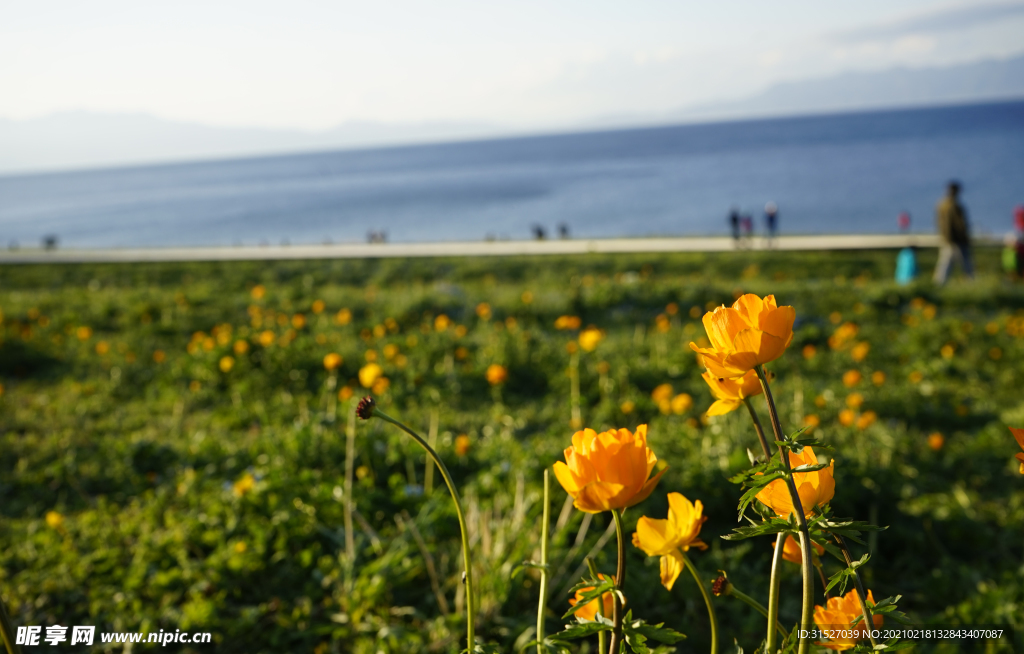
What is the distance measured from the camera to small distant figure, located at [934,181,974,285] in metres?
9.40

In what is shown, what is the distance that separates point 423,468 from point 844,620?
2700 mm

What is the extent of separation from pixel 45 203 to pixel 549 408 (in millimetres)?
152844

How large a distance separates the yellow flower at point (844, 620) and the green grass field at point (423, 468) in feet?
3.75

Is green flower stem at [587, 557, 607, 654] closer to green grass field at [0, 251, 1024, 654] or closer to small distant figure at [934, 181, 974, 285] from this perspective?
green grass field at [0, 251, 1024, 654]

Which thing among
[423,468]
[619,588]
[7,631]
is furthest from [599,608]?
[423,468]

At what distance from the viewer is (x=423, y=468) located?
344 cm

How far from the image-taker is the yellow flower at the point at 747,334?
84 centimetres

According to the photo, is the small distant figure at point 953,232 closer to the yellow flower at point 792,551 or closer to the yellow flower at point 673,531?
the yellow flower at point 792,551

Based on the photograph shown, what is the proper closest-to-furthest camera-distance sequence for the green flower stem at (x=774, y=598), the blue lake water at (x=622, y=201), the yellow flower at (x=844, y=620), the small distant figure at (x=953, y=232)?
the green flower stem at (x=774, y=598) < the yellow flower at (x=844, y=620) < the small distant figure at (x=953, y=232) < the blue lake water at (x=622, y=201)

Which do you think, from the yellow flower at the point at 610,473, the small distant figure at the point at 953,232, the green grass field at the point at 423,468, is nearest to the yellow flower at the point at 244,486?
the green grass field at the point at 423,468

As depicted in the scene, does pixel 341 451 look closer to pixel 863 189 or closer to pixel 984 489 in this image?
pixel 984 489

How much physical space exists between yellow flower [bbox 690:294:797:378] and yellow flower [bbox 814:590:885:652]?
1.18ft

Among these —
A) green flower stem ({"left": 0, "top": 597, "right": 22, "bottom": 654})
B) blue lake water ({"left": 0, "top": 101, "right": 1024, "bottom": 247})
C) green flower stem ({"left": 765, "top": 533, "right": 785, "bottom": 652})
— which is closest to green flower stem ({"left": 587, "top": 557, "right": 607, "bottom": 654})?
green flower stem ({"left": 765, "top": 533, "right": 785, "bottom": 652})

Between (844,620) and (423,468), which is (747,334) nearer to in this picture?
(844,620)
